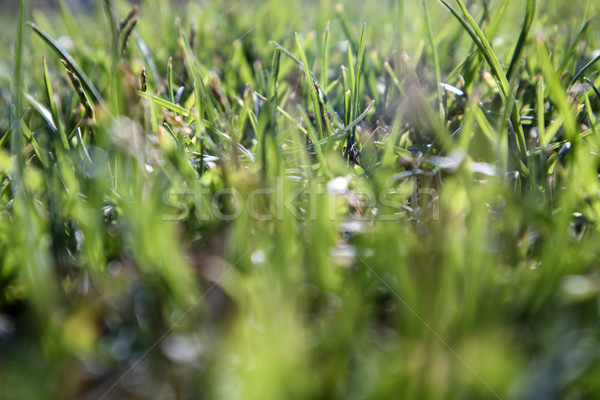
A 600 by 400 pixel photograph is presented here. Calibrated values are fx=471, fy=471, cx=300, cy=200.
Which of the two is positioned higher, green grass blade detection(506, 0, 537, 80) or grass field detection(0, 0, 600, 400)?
green grass blade detection(506, 0, 537, 80)

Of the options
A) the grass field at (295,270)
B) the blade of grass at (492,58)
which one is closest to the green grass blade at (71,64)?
the grass field at (295,270)

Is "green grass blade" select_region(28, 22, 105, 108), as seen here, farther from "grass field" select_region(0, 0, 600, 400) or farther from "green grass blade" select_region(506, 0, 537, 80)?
"green grass blade" select_region(506, 0, 537, 80)

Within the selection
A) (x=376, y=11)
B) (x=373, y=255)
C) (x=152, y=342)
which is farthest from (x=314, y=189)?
(x=376, y=11)

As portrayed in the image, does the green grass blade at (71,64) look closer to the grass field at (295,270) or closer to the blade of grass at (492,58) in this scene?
the grass field at (295,270)

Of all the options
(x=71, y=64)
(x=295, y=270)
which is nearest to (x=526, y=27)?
(x=295, y=270)

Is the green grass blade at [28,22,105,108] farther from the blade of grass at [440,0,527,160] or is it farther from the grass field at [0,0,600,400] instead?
the blade of grass at [440,0,527,160]

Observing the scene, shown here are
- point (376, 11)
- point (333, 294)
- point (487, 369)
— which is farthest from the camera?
point (376, 11)

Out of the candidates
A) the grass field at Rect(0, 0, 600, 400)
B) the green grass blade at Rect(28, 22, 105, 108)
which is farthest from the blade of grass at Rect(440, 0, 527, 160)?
the green grass blade at Rect(28, 22, 105, 108)

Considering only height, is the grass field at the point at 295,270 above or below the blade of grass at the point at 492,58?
below

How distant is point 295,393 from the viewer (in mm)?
312

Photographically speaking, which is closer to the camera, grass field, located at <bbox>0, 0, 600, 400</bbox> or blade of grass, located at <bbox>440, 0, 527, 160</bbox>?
grass field, located at <bbox>0, 0, 600, 400</bbox>

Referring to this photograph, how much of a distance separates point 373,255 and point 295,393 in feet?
0.51

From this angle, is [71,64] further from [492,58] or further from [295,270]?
[492,58]

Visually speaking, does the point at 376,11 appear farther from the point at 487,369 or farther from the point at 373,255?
the point at 487,369
